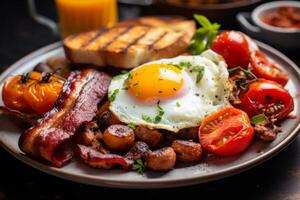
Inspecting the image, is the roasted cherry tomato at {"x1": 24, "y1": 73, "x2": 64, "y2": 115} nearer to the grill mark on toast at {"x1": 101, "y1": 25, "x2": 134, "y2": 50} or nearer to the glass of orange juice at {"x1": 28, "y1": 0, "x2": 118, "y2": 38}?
the grill mark on toast at {"x1": 101, "y1": 25, "x2": 134, "y2": 50}

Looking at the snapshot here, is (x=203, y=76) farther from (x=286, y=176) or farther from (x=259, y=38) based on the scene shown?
(x=259, y=38)

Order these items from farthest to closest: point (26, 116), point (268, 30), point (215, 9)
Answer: point (215, 9) → point (268, 30) → point (26, 116)

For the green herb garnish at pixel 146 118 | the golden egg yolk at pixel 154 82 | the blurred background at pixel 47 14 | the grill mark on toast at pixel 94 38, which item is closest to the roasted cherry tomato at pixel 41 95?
the golden egg yolk at pixel 154 82

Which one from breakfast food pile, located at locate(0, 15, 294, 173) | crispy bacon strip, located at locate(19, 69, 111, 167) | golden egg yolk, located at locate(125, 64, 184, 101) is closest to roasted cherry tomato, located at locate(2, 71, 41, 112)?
breakfast food pile, located at locate(0, 15, 294, 173)

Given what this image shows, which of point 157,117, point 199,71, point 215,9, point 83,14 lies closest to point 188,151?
point 157,117

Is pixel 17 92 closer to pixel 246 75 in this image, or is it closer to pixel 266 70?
pixel 246 75
